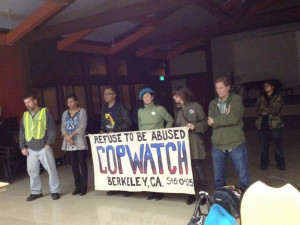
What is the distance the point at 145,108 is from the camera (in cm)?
398

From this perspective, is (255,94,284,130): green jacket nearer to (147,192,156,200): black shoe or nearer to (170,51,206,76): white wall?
(147,192,156,200): black shoe

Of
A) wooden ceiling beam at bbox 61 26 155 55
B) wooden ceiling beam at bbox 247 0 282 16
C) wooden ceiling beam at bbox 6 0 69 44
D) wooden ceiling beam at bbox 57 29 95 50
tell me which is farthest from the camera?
wooden ceiling beam at bbox 247 0 282 16

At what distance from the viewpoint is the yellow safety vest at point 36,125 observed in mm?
4410

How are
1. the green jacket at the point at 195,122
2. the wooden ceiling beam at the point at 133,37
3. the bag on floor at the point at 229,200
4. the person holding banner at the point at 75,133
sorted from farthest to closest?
the wooden ceiling beam at the point at 133,37
the person holding banner at the point at 75,133
the green jacket at the point at 195,122
the bag on floor at the point at 229,200

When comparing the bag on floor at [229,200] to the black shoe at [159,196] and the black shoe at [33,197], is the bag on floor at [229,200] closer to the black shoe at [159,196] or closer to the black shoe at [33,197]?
the black shoe at [159,196]

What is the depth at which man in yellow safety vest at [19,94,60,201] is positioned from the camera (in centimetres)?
441

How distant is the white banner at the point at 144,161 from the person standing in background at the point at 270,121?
177 cm

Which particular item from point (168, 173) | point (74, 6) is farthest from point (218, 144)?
point (74, 6)

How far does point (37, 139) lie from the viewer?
441 centimetres

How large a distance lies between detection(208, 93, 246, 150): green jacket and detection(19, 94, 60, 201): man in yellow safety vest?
2318 mm

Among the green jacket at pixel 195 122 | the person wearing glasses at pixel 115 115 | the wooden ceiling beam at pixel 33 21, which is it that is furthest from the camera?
the wooden ceiling beam at pixel 33 21

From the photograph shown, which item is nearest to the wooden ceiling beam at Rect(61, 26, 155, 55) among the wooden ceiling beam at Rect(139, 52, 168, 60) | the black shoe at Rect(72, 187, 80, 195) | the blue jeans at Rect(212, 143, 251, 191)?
the wooden ceiling beam at Rect(139, 52, 168, 60)

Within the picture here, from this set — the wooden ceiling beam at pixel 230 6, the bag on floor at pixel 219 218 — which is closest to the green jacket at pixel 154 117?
the bag on floor at pixel 219 218

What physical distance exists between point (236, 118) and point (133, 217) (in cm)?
151
